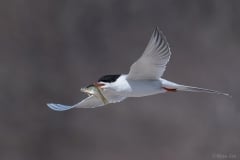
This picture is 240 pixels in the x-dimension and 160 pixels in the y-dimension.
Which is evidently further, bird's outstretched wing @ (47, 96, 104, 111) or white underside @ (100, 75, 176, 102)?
bird's outstretched wing @ (47, 96, 104, 111)

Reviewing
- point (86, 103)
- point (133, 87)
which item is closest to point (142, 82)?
point (133, 87)

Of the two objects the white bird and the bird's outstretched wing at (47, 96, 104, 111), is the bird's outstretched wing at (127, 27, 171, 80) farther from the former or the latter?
the bird's outstretched wing at (47, 96, 104, 111)

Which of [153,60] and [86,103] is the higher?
[153,60]

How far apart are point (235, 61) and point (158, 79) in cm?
117

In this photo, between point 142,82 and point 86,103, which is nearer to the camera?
point 142,82

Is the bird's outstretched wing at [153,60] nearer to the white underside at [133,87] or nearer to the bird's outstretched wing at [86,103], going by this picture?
the white underside at [133,87]

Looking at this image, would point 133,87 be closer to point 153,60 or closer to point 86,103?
point 153,60

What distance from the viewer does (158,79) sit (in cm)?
121

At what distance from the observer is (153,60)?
115 cm

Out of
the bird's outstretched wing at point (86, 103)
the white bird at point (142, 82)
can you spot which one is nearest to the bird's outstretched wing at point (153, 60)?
the white bird at point (142, 82)

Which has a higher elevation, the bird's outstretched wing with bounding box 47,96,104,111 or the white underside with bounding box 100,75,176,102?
the white underside with bounding box 100,75,176,102

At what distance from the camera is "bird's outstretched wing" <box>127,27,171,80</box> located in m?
1.10

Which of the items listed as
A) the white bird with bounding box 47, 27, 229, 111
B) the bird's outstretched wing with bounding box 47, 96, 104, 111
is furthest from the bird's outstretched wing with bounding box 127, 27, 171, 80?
the bird's outstretched wing with bounding box 47, 96, 104, 111

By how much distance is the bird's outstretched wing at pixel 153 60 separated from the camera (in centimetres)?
110
